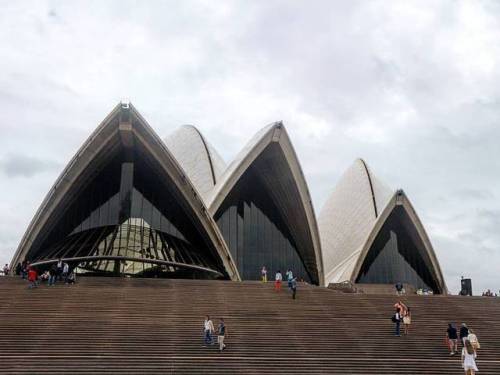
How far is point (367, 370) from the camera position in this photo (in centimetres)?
1228

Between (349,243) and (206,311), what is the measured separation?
2061 centimetres

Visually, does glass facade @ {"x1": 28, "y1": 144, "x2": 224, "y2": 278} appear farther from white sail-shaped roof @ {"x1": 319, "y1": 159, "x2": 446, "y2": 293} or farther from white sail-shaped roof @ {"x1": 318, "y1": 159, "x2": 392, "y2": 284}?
white sail-shaped roof @ {"x1": 318, "y1": 159, "x2": 392, "y2": 284}

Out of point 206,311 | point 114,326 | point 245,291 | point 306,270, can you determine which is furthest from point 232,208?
point 114,326

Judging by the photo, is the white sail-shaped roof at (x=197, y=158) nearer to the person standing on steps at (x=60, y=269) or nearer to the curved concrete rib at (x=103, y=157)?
the curved concrete rib at (x=103, y=157)

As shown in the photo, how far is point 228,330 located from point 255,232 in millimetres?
15880

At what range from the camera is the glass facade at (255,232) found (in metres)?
29.3

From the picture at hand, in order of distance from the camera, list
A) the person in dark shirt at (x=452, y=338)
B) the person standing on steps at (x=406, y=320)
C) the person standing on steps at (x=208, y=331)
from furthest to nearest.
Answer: the person standing on steps at (x=406, y=320) < the person in dark shirt at (x=452, y=338) < the person standing on steps at (x=208, y=331)

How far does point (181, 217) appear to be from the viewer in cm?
2859

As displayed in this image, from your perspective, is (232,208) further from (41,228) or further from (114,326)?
(114,326)

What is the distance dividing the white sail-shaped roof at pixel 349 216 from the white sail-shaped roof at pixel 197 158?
8.22 meters

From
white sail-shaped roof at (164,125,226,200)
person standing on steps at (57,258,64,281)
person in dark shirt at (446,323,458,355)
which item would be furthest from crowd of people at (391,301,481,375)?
white sail-shaped roof at (164,125,226,200)

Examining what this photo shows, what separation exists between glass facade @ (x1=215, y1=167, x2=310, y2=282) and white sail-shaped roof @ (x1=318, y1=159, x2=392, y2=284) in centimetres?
462

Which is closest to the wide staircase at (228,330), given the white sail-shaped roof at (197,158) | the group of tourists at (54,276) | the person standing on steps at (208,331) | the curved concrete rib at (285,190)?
the person standing on steps at (208,331)

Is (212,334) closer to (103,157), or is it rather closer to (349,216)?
(103,157)
